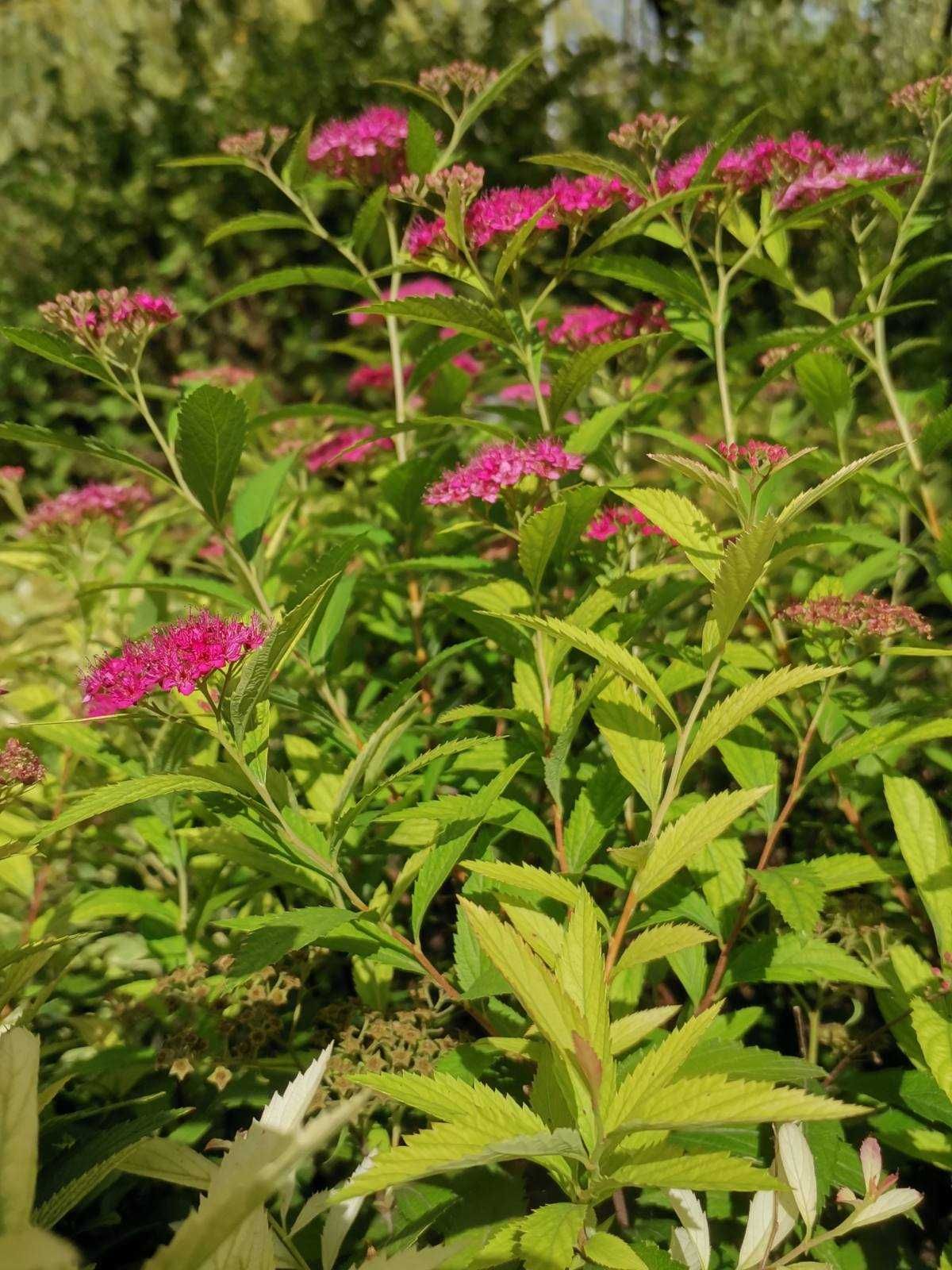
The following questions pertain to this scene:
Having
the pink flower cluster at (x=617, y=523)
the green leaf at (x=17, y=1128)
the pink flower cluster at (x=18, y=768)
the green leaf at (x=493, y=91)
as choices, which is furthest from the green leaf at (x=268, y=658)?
the green leaf at (x=493, y=91)

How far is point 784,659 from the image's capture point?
1227 mm

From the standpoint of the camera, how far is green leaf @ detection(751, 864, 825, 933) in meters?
0.85

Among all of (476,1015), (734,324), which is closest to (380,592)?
(476,1015)

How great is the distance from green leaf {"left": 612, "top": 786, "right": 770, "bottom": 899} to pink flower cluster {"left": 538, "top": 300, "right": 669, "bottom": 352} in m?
0.76

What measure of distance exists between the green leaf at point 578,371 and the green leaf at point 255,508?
0.36 m

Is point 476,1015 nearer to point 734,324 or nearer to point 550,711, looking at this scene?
point 550,711

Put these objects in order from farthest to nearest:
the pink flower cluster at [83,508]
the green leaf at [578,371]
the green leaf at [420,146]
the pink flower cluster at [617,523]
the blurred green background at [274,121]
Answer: the blurred green background at [274,121]
the pink flower cluster at [83,508]
the green leaf at [420,146]
the pink flower cluster at [617,523]
the green leaf at [578,371]

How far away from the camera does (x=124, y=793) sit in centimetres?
75

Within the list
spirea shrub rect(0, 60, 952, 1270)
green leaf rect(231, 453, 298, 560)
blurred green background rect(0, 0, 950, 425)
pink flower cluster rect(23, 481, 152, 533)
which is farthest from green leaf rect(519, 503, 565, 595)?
blurred green background rect(0, 0, 950, 425)

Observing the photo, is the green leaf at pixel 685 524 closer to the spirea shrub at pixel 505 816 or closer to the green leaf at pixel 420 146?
the spirea shrub at pixel 505 816

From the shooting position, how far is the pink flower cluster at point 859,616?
1.02 meters

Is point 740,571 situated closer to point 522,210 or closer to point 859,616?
point 859,616

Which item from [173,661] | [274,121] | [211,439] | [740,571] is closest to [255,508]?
[211,439]

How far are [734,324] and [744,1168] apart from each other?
11.5 feet
